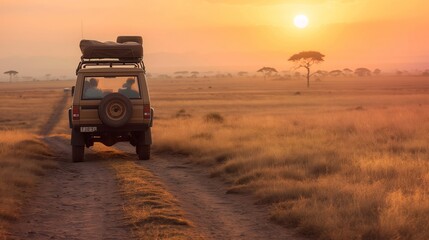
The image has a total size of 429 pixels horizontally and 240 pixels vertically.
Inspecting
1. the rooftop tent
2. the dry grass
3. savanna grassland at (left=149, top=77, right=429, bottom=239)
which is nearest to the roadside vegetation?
the dry grass

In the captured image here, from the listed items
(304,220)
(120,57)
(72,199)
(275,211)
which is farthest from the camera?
(120,57)

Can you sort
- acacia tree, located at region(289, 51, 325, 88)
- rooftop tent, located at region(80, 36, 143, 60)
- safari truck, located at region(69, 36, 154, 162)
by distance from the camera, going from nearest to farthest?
safari truck, located at region(69, 36, 154, 162) → rooftop tent, located at region(80, 36, 143, 60) → acacia tree, located at region(289, 51, 325, 88)

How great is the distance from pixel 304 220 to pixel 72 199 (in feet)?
15.5

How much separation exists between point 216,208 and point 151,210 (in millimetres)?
1305

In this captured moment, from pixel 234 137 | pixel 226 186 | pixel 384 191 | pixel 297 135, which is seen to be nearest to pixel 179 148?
pixel 234 137

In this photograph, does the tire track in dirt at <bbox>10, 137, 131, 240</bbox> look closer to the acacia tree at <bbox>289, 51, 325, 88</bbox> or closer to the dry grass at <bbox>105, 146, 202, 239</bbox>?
the dry grass at <bbox>105, 146, 202, 239</bbox>

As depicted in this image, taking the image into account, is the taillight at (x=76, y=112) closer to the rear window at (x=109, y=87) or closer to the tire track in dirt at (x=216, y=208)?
the rear window at (x=109, y=87)

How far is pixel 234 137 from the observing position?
71.2 feet

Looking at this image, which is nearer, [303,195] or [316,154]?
[303,195]

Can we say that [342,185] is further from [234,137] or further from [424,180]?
[234,137]

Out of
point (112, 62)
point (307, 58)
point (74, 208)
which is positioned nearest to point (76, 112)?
point (112, 62)

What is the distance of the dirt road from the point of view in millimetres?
8359

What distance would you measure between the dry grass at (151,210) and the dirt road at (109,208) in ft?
0.56

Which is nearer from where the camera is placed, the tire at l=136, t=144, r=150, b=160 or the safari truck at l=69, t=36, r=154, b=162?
the safari truck at l=69, t=36, r=154, b=162
